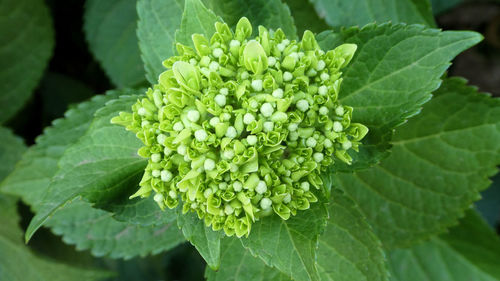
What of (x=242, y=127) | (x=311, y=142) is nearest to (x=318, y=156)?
(x=311, y=142)

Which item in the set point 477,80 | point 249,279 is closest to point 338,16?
point 249,279

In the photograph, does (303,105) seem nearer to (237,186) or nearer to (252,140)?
(252,140)

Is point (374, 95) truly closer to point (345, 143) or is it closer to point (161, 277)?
point (345, 143)

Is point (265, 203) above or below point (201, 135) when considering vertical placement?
below

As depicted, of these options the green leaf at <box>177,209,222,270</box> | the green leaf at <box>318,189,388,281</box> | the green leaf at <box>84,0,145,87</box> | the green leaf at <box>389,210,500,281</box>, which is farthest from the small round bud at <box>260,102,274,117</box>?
the green leaf at <box>389,210,500,281</box>

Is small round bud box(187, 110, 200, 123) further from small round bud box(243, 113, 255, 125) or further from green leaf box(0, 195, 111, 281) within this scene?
green leaf box(0, 195, 111, 281)

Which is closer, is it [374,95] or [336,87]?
[336,87]

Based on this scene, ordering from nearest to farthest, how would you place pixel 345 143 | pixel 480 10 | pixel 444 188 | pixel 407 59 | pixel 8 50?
pixel 345 143, pixel 407 59, pixel 444 188, pixel 8 50, pixel 480 10

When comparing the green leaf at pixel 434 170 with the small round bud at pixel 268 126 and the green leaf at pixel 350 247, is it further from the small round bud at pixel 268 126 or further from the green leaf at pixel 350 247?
the small round bud at pixel 268 126
